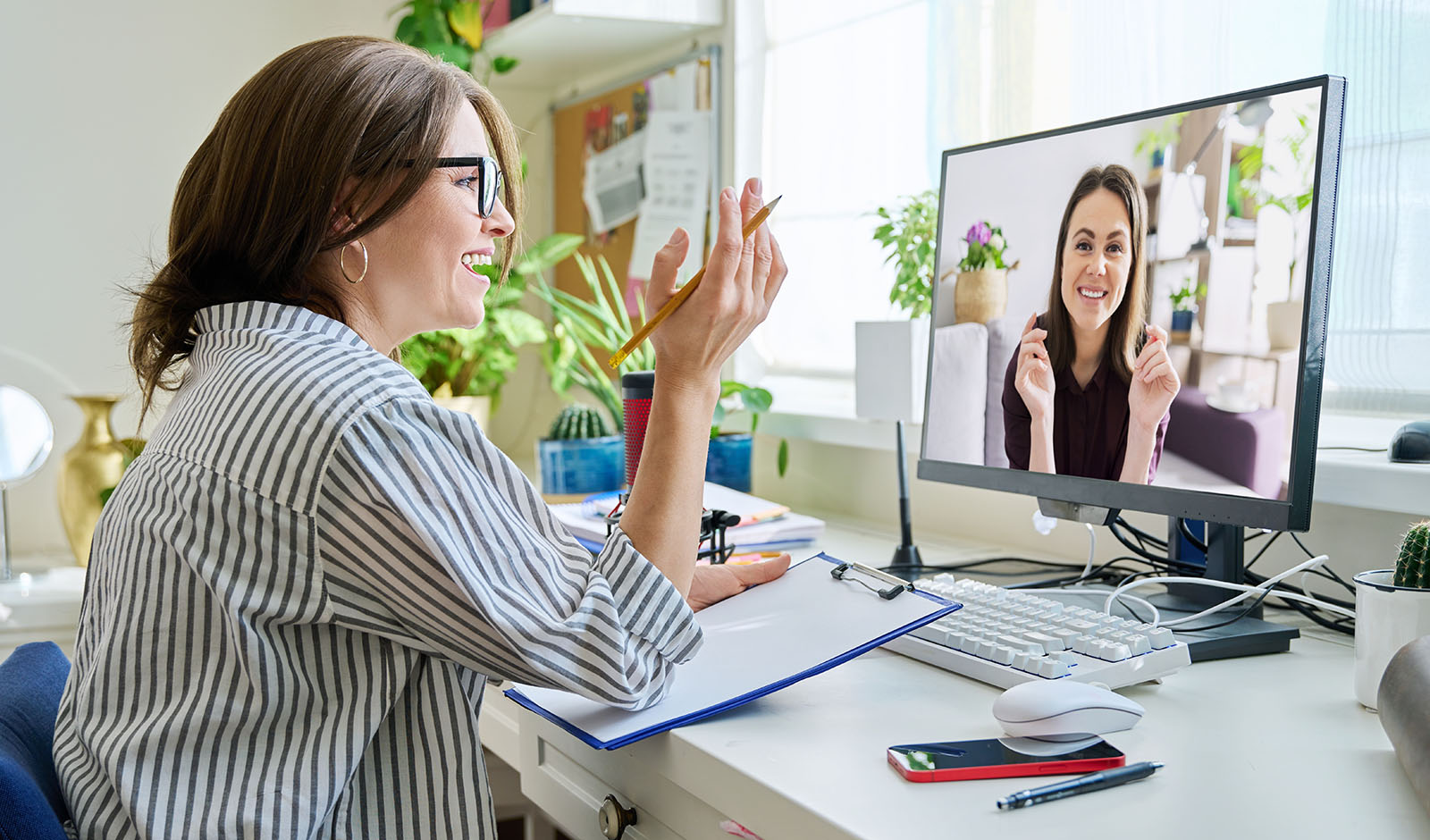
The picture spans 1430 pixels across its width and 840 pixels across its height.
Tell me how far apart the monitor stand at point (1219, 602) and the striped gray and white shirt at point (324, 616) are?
0.50 meters

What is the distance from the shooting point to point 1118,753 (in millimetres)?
732

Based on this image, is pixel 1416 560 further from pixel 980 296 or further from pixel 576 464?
pixel 576 464

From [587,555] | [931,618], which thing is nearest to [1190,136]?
[931,618]

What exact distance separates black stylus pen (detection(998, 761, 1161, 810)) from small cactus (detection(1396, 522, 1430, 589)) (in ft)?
0.89

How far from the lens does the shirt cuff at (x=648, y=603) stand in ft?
2.60

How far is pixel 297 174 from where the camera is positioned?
2.92 feet

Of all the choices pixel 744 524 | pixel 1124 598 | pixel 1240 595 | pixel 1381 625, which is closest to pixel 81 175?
pixel 744 524

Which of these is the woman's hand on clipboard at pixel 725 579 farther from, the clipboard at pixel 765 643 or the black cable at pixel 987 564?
the black cable at pixel 987 564

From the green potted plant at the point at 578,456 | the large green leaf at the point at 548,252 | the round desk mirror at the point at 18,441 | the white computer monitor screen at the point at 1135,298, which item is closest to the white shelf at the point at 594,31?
the large green leaf at the point at 548,252

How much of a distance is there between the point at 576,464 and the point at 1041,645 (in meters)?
1.06

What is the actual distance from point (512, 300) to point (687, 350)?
154 centimetres

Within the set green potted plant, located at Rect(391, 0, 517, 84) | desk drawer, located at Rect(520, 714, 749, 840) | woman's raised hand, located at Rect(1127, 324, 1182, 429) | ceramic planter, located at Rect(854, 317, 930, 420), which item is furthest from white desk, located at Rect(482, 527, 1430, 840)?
green potted plant, located at Rect(391, 0, 517, 84)

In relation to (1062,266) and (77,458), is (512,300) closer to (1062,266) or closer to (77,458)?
(77,458)

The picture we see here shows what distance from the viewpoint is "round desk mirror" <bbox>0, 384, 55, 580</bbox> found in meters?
1.85
